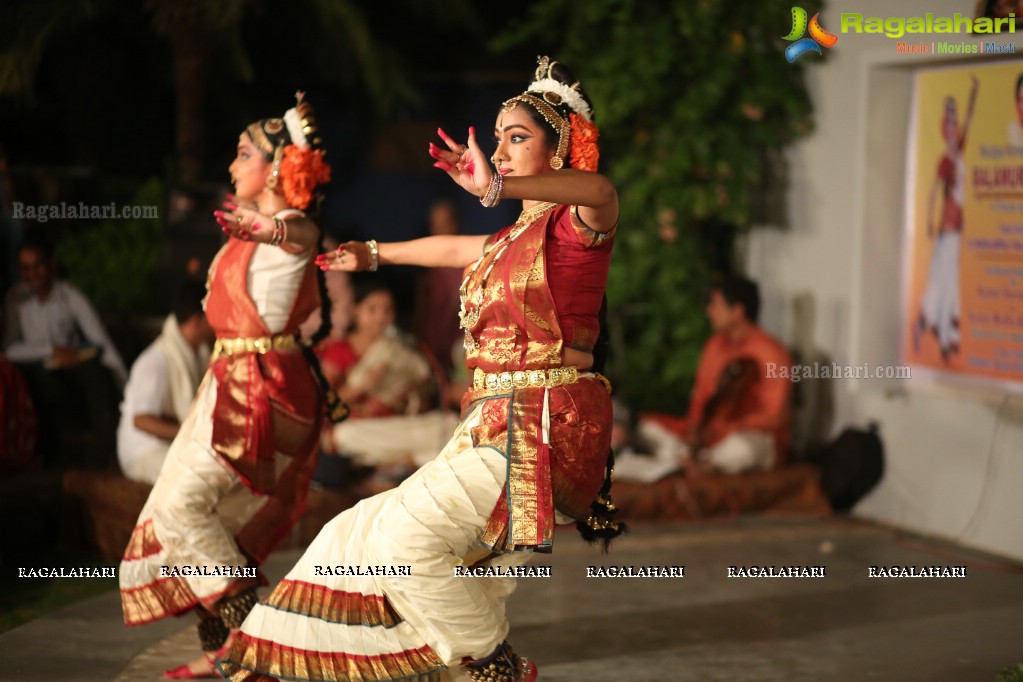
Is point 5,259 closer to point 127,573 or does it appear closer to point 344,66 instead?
point 344,66

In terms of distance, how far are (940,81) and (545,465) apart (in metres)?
3.35

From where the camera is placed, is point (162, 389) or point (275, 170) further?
point (162, 389)

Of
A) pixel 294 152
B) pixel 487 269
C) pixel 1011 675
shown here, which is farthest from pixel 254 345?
pixel 1011 675

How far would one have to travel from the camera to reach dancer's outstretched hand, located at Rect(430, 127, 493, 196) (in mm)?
3041

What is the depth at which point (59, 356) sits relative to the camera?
6.12 meters

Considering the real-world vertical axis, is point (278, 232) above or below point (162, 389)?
above

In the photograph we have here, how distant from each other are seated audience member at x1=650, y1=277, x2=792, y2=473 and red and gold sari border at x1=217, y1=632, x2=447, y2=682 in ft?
10.6

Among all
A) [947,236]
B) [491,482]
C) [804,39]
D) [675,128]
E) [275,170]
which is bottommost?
[491,482]

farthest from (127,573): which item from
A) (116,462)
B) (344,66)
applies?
(344,66)

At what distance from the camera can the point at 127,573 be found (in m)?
4.01

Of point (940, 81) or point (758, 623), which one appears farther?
point (940, 81)

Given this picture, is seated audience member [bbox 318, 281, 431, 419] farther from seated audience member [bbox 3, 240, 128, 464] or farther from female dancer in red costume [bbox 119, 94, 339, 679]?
female dancer in red costume [bbox 119, 94, 339, 679]

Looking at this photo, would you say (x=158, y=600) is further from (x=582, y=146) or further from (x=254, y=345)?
(x=582, y=146)

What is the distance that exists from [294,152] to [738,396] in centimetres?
328
